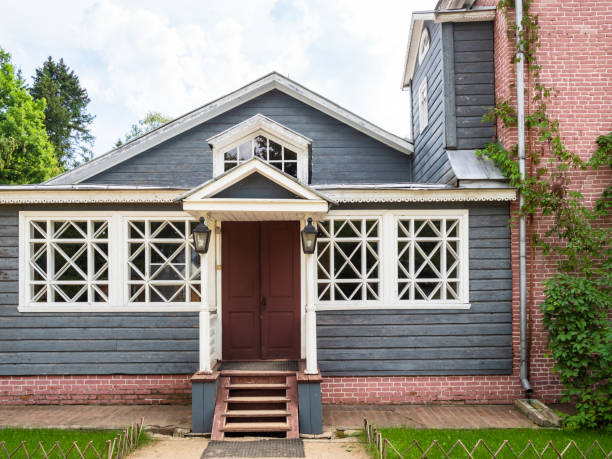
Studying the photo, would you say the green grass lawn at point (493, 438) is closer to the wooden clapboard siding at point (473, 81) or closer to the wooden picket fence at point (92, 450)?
the wooden picket fence at point (92, 450)

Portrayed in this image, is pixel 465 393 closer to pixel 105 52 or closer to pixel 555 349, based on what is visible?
pixel 555 349

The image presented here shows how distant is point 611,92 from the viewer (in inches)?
267

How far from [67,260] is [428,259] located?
17.8ft

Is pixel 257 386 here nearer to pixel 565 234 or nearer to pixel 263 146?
pixel 263 146

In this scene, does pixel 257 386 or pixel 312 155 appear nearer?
pixel 257 386

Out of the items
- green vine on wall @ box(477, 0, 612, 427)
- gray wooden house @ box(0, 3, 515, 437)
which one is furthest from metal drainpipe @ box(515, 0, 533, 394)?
gray wooden house @ box(0, 3, 515, 437)

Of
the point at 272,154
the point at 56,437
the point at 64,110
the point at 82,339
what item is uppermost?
the point at 64,110

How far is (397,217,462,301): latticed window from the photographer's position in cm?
666

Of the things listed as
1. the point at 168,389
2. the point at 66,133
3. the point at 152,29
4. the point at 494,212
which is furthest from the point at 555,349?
the point at 152,29

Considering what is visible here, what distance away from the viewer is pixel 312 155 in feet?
30.5

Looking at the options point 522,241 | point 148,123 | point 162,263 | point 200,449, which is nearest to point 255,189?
point 162,263

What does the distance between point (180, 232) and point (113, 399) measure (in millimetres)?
2673

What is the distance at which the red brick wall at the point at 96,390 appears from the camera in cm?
654

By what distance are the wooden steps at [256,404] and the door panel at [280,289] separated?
0.86m
